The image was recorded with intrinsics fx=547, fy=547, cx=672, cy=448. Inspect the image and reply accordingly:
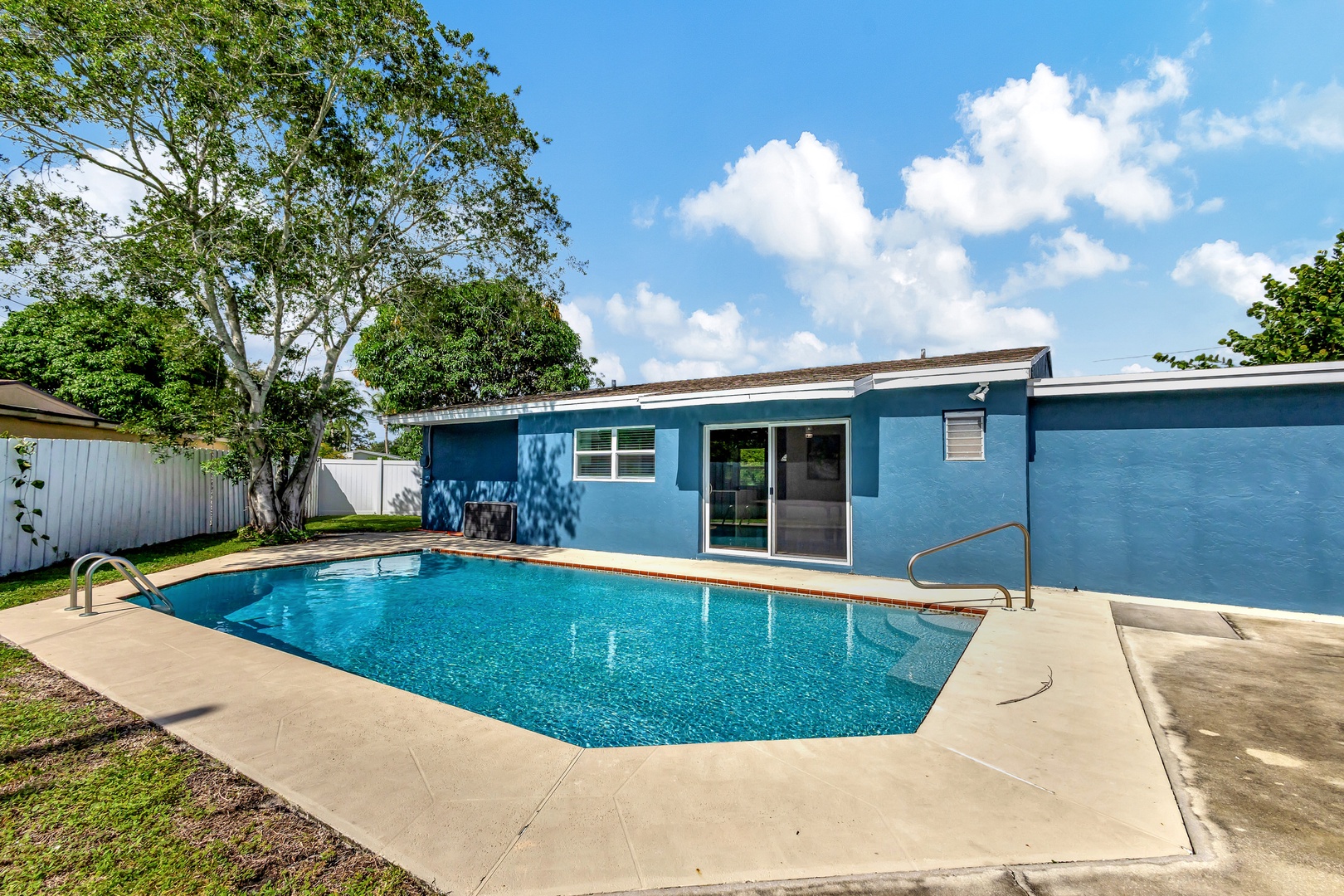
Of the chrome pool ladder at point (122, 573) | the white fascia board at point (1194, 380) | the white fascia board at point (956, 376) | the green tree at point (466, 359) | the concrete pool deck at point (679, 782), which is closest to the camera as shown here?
the concrete pool deck at point (679, 782)

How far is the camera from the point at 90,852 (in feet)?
6.52

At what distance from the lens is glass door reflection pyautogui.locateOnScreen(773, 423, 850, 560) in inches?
311

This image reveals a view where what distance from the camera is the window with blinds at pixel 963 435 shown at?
6789 mm

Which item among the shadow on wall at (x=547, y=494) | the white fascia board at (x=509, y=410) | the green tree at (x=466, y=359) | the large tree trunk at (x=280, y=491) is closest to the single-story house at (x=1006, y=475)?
the white fascia board at (x=509, y=410)

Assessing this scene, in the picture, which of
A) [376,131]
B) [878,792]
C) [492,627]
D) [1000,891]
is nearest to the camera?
[1000,891]

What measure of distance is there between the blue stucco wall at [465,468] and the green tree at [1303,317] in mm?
15151

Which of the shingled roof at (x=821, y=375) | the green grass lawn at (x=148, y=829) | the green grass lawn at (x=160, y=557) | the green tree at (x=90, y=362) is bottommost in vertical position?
the green grass lawn at (x=160, y=557)

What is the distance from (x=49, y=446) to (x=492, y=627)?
814 cm

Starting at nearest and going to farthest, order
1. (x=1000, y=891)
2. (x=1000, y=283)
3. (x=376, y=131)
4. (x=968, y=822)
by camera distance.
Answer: (x=1000, y=891) → (x=968, y=822) → (x=376, y=131) → (x=1000, y=283)

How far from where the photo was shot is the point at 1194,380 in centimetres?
598

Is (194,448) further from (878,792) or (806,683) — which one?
(878,792)

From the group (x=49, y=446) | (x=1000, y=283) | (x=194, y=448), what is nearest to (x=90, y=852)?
(x=49, y=446)

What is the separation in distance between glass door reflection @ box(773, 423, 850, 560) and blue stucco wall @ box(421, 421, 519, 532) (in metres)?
6.05

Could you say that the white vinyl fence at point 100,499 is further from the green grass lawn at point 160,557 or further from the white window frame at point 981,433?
the white window frame at point 981,433
